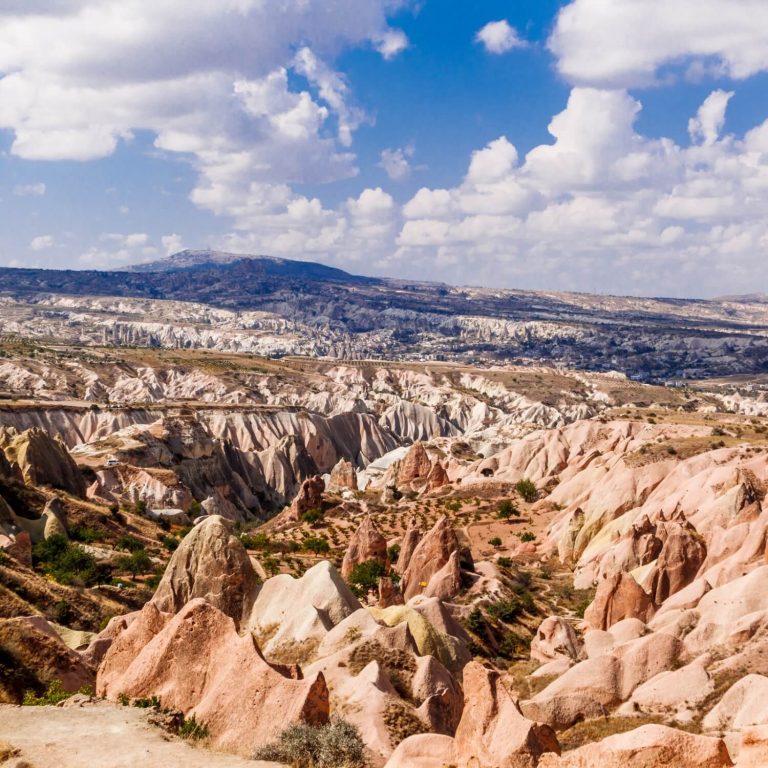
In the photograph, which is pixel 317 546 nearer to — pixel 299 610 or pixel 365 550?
pixel 365 550

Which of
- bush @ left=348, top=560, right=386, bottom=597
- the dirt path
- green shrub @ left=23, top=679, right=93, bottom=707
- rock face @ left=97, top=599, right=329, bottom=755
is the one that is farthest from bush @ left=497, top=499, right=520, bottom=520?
the dirt path

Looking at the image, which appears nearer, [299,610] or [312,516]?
[299,610]

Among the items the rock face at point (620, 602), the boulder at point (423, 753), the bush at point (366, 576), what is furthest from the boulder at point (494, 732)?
the bush at point (366, 576)

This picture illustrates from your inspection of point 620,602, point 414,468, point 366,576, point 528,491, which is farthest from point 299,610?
point 414,468

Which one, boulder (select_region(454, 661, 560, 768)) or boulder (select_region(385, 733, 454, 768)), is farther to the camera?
boulder (select_region(385, 733, 454, 768))

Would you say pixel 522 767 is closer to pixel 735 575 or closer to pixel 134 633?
pixel 134 633

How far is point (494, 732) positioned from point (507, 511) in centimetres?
4333

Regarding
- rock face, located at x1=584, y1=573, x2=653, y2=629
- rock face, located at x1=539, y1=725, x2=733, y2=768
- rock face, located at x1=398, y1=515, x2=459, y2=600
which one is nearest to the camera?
rock face, located at x1=539, y1=725, x2=733, y2=768

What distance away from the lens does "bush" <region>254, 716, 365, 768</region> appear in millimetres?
11695

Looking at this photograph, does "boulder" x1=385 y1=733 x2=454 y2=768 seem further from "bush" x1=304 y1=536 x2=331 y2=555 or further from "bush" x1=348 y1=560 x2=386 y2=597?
"bush" x1=304 y1=536 x2=331 y2=555

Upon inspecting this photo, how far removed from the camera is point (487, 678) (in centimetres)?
1273

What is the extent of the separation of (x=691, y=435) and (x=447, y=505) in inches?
724

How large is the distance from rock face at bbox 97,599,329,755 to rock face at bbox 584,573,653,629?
714 inches

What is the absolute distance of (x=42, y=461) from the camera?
46.6m
